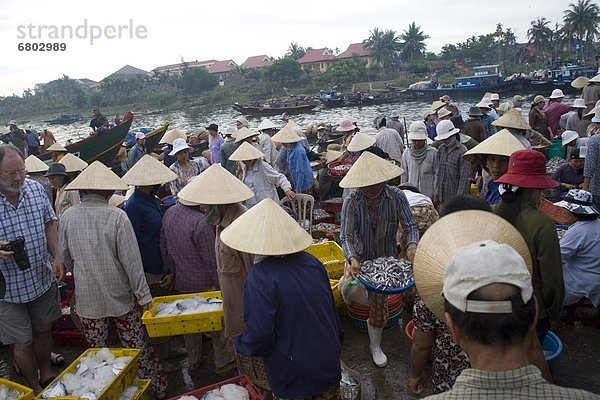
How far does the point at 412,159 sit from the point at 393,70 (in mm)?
57382

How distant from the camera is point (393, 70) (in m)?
58.6

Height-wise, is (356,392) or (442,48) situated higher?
(442,48)

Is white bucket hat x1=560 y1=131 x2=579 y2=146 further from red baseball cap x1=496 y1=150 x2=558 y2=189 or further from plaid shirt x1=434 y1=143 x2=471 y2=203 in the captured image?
red baseball cap x1=496 y1=150 x2=558 y2=189

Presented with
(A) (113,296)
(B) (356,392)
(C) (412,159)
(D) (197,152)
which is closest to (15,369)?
(A) (113,296)

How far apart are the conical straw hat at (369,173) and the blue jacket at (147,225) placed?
1.64 m

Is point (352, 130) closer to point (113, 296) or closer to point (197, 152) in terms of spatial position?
point (113, 296)

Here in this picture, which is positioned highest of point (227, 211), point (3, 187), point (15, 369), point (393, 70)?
point (393, 70)

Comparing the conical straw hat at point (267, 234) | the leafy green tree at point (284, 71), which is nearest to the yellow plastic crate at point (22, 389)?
the conical straw hat at point (267, 234)

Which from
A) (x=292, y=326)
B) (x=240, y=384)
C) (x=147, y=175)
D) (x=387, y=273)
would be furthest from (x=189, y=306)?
(x=387, y=273)

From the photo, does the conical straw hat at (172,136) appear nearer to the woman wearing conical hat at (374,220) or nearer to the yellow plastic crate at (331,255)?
the yellow plastic crate at (331,255)

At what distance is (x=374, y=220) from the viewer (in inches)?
130

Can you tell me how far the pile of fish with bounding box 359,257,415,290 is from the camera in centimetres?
299

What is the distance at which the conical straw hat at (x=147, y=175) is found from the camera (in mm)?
3545

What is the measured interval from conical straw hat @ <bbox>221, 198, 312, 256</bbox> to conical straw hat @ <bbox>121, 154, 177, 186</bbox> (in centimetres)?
139
